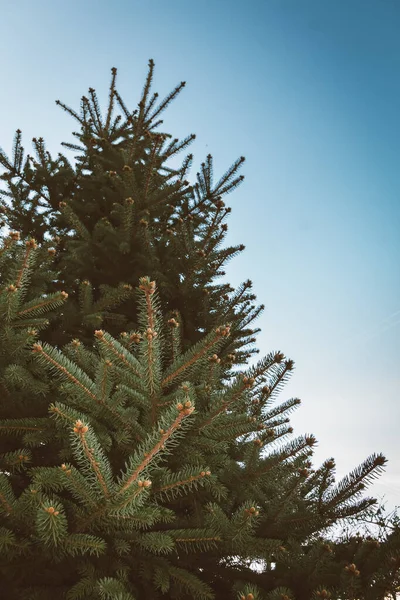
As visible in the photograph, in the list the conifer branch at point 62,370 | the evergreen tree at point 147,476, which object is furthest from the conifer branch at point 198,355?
the conifer branch at point 62,370

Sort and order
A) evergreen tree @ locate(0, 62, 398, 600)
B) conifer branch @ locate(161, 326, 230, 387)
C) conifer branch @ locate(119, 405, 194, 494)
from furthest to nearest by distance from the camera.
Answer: conifer branch @ locate(161, 326, 230, 387) → evergreen tree @ locate(0, 62, 398, 600) → conifer branch @ locate(119, 405, 194, 494)

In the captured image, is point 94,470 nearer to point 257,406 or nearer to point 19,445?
point 19,445

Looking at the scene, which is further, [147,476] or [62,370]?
[62,370]

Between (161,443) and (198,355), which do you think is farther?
(198,355)

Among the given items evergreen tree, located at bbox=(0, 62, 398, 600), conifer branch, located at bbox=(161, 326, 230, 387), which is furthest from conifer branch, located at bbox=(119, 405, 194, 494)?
conifer branch, located at bbox=(161, 326, 230, 387)

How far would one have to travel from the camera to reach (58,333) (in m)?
3.45

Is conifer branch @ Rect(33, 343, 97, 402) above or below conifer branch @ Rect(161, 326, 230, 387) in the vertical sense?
below

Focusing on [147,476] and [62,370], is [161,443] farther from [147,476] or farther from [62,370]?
[62,370]

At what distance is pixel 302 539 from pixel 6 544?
157 centimetres

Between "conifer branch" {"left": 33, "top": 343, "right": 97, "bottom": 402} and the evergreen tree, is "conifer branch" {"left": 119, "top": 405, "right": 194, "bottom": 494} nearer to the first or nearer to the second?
the evergreen tree

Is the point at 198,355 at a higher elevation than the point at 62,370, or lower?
higher

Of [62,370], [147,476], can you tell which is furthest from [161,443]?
[62,370]

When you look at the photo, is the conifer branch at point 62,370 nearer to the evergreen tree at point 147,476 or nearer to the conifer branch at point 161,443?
the evergreen tree at point 147,476

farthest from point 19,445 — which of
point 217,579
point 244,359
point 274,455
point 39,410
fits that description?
point 244,359
